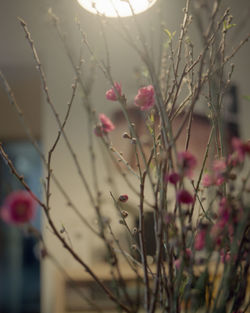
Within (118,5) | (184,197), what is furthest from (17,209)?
(118,5)

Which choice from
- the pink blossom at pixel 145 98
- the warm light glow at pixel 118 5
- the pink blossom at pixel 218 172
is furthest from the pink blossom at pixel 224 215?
the warm light glow at pixel 118 5

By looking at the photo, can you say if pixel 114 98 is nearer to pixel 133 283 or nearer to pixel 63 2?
pixel 63 2

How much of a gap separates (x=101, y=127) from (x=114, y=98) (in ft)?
0.17

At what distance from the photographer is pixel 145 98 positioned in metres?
0.60

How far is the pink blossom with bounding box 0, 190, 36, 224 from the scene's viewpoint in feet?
1.52

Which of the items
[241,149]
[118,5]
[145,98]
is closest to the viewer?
[241,149]

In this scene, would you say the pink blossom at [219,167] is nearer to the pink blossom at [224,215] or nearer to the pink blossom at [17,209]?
the pink blossom at [224,215]

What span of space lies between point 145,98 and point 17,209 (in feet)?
0.87

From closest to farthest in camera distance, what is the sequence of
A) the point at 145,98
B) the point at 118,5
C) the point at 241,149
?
the point at 241,149 < the point at 145,98 < the point at 118,5

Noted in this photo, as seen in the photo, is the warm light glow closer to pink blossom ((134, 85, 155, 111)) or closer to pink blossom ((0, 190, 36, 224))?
pink blossom ((134, 85, 155, 111))

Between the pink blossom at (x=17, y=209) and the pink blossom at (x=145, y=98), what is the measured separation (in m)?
0.24

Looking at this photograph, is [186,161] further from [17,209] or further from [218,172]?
[17,209]

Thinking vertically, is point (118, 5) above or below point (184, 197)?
above

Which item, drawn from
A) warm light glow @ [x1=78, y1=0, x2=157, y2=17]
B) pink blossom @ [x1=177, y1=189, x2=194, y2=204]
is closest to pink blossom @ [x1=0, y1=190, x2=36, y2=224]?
pink blossom @ [x1=177, y1=189, x2=194, y2=204]
